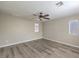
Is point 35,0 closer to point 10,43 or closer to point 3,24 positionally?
point 3,24

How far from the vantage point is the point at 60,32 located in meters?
6.25

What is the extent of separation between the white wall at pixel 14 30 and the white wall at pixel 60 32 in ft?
5.48

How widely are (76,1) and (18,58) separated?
11.4ft

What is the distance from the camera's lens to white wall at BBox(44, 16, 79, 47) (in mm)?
5290

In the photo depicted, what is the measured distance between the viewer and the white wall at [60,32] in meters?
5.29

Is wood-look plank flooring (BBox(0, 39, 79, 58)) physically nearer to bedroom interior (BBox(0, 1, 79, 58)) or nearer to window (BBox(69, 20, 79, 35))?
bedroom interior (BBox(0, 1, 79, 58))

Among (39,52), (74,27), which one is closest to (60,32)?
(74,27)

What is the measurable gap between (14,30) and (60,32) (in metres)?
3.82

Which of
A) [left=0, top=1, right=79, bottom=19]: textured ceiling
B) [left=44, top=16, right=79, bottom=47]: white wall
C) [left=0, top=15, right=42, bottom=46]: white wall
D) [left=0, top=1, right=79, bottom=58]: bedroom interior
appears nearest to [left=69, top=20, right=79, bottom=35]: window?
[left=0, top=1, right=79, bottom=58]: bedroom interior

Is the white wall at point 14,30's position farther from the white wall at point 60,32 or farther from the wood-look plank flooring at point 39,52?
the white wall at point 60,32

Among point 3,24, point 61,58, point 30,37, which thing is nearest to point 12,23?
point 3,24

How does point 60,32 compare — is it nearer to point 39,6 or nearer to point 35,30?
point 35,30

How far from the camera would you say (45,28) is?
8148mm

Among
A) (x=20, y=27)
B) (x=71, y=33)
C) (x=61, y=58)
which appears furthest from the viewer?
(x=20, y=27)
